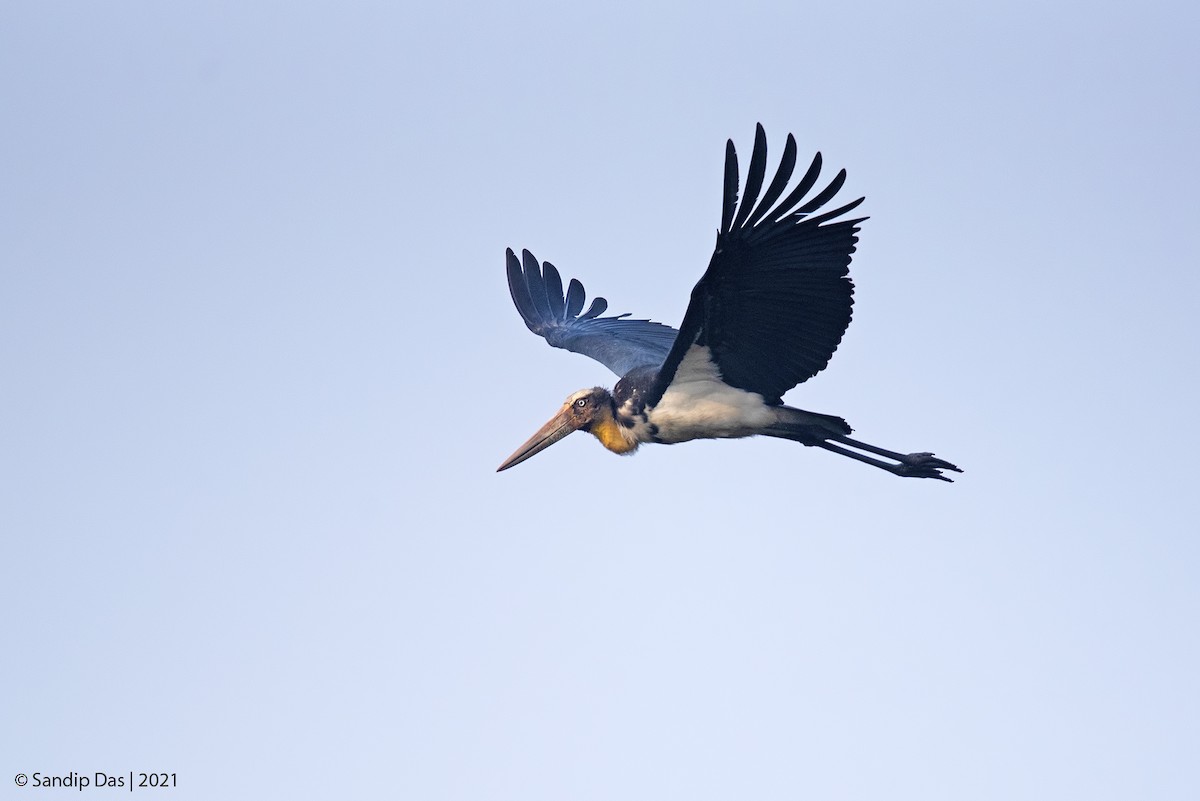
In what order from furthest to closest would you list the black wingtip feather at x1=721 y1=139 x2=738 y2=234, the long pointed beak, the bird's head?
the long pointed beak, the bird's head, the black wingtip feather at x1=721 y1=139 x2=738 y2=234

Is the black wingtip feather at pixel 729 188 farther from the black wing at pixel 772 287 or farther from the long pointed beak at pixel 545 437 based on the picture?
the long pointed beak at pixel 545 437

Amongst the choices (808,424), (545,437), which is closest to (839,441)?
(808,424)

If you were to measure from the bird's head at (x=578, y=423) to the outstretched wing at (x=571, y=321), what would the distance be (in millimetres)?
1424

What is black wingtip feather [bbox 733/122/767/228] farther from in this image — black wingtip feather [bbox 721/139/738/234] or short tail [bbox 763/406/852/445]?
short tail [bbox 763/406/852/445]

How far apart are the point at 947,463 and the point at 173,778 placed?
890 centimetres

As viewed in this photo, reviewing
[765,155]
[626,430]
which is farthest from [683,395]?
[765,155]

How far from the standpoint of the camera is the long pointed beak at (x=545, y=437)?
16266 mm

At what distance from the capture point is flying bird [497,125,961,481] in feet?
42.5

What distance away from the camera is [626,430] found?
1553 cm

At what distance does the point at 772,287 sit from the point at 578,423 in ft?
Result: 11.0

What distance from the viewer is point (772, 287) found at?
1348cm

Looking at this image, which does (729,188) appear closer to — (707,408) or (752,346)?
(752,346)

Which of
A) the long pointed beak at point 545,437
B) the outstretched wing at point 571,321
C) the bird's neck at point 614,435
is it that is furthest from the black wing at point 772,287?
the outstretched wing at point 571,321

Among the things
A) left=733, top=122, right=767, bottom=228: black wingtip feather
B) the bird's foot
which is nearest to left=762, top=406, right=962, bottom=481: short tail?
the bird's foot
